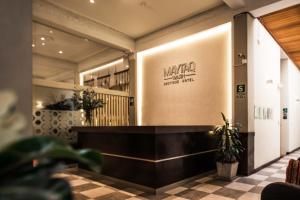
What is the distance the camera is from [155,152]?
3668mm

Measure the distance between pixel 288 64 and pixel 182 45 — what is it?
4.36 meters

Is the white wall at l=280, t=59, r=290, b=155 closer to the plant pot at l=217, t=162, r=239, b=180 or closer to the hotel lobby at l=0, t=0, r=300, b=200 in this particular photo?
the hotel lobby at l=0, t=0, r=300, b=200

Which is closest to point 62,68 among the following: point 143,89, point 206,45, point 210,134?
point 143,89

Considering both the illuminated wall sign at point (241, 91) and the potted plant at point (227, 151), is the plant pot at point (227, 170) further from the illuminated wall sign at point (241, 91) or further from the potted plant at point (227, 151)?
the illuminated wall sign at point (241, 91)

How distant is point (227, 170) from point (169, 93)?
10.1 feet

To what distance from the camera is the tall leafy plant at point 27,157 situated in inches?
17.8

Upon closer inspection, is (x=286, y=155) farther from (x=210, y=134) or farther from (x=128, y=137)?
(x=128, y=137)

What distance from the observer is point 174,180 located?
13.1 ft

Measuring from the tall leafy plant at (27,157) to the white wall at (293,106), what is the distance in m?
9.23

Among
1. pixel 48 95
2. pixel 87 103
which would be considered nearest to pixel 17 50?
pixel 87 103

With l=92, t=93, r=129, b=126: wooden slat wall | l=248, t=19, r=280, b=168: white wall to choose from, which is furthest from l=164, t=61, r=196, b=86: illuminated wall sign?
l=92, t=93, r=129, b=126: wooden slat wall

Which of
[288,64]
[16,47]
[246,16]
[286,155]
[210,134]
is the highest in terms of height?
[246,16]

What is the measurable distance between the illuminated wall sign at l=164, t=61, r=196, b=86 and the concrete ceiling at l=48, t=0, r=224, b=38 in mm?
1298

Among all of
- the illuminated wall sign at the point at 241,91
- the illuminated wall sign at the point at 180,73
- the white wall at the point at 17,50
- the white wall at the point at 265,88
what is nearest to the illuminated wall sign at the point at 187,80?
the illuminated wall sign at the point at 180,73
